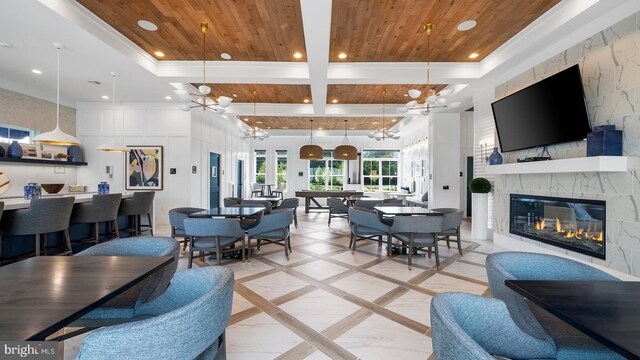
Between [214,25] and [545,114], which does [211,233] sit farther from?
[545,114]

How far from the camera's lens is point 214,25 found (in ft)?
12.6

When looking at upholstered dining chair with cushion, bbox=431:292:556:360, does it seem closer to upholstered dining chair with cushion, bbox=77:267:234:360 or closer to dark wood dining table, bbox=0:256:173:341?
upholstered dining chair with cushion, bbox=77:267:234:360

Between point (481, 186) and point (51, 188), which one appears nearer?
point (51, 188)

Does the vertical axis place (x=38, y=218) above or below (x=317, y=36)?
below

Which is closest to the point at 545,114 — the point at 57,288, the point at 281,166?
the point at 57,288

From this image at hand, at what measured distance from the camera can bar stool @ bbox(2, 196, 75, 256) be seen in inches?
127

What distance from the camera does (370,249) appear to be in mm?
5082

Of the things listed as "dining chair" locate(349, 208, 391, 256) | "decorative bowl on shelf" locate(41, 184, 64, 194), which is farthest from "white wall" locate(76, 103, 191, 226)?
"dining chair" locate(349, 208, 391, 256)

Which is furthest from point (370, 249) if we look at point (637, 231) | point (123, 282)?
point (123, 282)

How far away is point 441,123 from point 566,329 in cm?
728

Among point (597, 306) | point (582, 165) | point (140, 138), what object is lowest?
point (597, 306)

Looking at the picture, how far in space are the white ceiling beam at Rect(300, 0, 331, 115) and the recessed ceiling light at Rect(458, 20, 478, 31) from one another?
1.80 meters

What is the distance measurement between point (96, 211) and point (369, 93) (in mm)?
5806

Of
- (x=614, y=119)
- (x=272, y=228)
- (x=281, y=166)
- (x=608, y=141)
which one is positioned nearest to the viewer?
(x=608, y=141)
